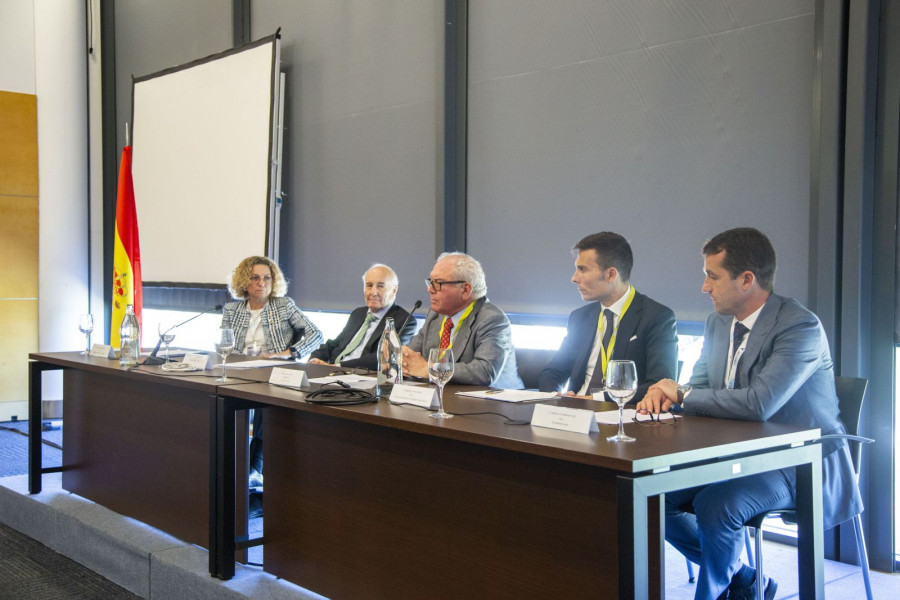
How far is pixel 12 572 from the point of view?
3135mm

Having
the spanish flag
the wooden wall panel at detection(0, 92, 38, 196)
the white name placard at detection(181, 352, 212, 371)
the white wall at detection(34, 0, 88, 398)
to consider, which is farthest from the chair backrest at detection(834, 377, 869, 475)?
the wooden wall panel at detection(0, 92, 38, 196)

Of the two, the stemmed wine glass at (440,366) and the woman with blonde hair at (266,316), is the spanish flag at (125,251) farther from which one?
the stemmed wine glass at (440,366)

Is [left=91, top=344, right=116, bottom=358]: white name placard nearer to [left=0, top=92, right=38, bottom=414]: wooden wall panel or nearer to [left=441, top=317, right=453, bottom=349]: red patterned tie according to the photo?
[left=441, top=317, right=453, bottom=349]: red patterned tie

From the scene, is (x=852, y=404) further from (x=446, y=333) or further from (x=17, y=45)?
(x=17, y=45)

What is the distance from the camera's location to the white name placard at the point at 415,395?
87.3 inches

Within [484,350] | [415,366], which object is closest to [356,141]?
[484,350]

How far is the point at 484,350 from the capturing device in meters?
3.04

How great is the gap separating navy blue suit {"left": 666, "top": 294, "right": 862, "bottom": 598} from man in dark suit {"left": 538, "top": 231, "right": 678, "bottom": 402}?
415mm

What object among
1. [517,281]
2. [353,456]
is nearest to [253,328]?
[517,281]

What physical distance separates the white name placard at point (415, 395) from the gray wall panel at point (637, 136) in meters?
1.64

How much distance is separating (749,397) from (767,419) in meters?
0.11

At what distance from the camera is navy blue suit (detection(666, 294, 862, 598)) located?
2.12 meters

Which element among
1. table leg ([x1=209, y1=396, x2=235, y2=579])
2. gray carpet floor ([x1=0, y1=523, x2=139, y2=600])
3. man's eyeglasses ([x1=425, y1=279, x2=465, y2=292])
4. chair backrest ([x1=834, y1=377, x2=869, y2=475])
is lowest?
gray carpet floor ([x1=0, y1=523, x2=139, y2=600])

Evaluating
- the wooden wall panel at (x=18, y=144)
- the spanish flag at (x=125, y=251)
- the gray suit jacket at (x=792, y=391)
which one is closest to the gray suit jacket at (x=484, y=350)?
the gray suit jacket at (x=792, y=391)
